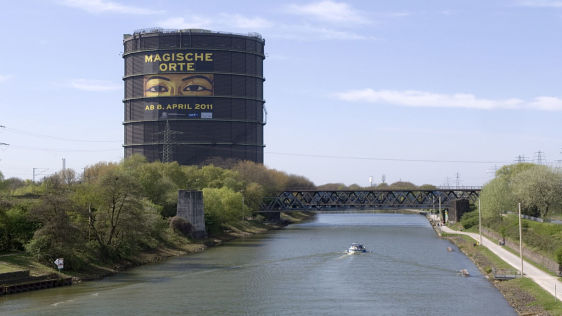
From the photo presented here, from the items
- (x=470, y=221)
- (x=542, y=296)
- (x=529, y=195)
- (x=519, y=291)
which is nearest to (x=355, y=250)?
(x=529, y=195)

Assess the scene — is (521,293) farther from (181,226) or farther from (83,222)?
(181,226)

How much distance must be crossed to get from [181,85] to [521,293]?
106 metres

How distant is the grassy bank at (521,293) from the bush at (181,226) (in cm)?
3584

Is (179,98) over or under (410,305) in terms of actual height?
over

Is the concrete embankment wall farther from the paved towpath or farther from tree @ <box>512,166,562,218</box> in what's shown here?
tree @ <box>512,166,562,218</box>

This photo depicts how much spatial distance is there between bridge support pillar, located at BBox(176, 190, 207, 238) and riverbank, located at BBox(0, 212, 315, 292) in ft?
5.17

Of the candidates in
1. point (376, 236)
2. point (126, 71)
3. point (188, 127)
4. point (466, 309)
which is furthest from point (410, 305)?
point (126, 71)

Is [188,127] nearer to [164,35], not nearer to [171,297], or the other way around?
[164,35]

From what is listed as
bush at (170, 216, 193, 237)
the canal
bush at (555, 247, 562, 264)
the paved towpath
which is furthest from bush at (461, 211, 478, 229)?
bush at (555, 247, 562, 264)

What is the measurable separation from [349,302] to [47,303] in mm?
19676

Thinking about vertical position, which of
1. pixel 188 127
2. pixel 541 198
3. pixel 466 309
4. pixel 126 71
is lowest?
pixel 466 309

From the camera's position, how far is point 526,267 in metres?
61.6

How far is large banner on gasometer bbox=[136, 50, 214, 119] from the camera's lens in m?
148

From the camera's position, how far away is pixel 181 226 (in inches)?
3666
